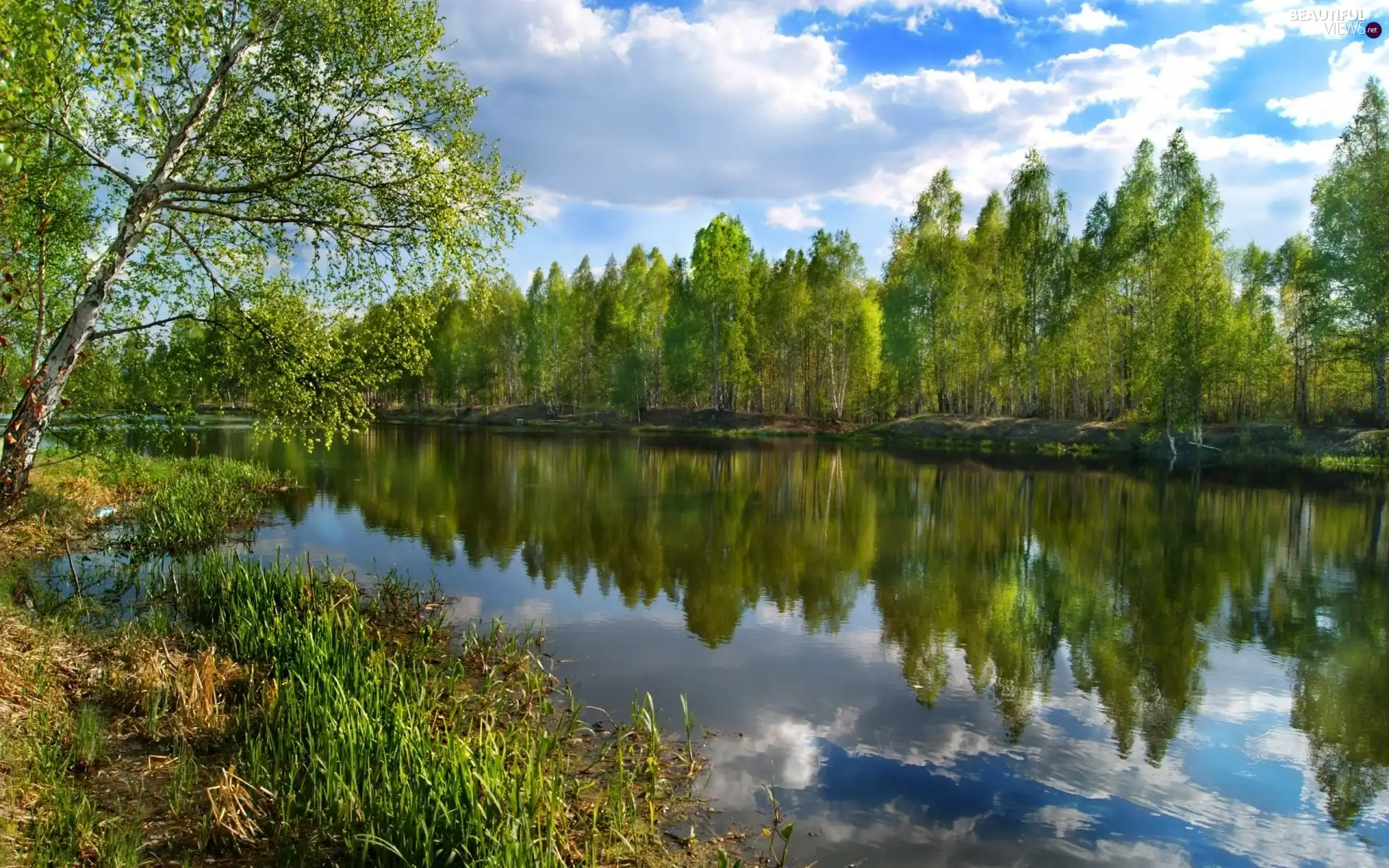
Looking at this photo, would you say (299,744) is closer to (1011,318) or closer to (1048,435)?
(1048,435)

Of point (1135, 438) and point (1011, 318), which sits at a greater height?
point (1011, 318)

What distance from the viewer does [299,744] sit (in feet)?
22.1

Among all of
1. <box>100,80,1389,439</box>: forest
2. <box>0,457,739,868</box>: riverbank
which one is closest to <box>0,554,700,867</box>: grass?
<box>0,457,739,868</box>: riverbank

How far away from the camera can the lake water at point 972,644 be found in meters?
7.81

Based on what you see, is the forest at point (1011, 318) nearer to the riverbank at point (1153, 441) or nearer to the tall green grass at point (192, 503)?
the riverbank at point (1153, 441)

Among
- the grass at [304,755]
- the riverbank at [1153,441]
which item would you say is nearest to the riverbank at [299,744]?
the grass at [304,755]

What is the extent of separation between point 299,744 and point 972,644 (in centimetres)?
1047

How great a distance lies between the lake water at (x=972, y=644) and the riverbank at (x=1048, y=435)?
15085 mm

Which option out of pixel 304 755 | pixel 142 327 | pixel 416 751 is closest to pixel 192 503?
pixel 142 327

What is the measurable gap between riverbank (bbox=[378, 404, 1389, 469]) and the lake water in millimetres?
15085

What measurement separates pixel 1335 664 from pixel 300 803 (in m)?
15.0

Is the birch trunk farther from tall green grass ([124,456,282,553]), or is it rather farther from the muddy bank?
the muddy bank

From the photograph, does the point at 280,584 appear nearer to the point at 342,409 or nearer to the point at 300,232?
the point at 342,409

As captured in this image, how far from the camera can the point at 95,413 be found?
507 inches
